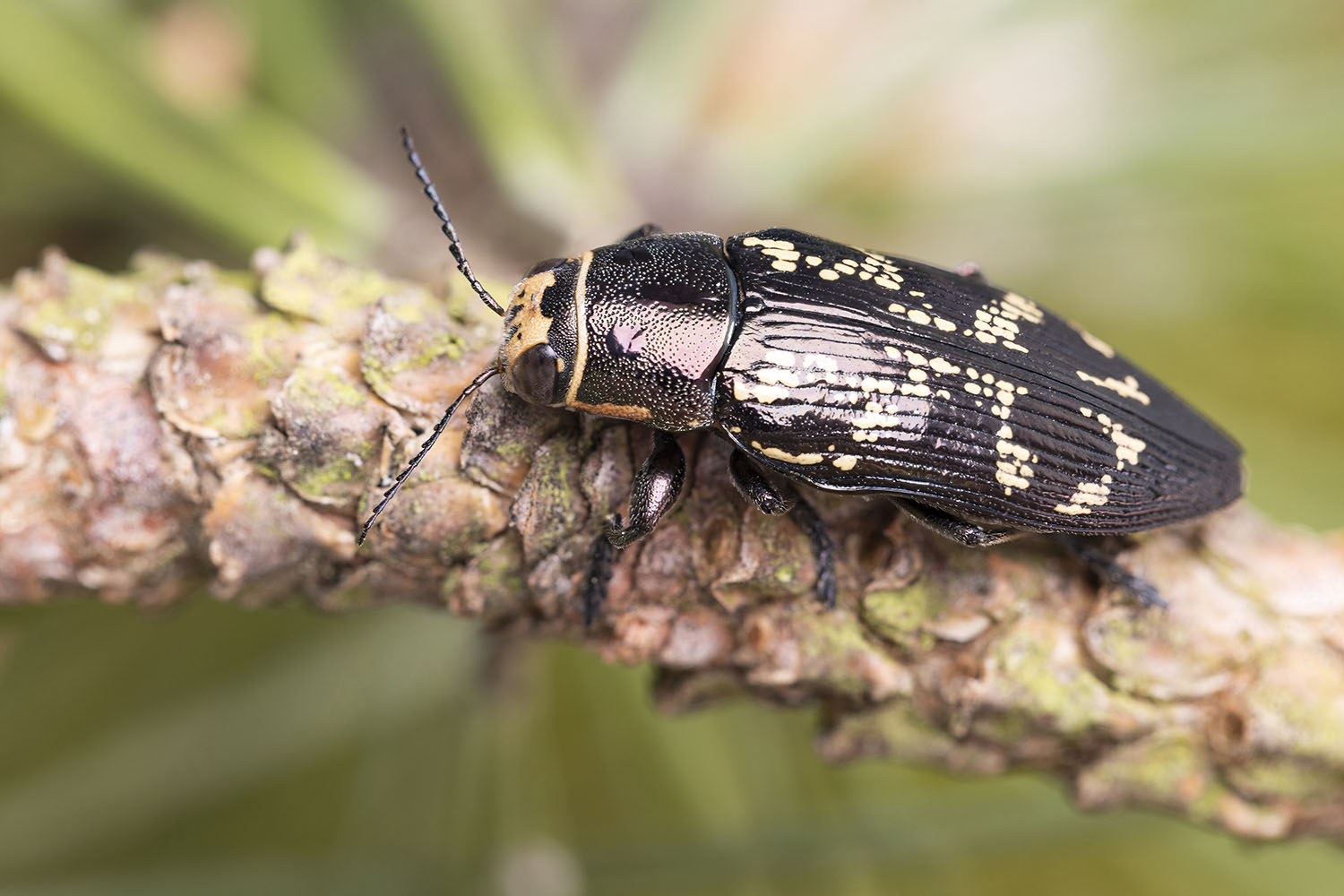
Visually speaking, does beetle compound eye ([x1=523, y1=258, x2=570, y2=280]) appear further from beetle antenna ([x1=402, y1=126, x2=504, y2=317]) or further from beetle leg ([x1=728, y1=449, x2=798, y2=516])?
beetle leg ([x1=728, y1=449, x2=798, y2=516])

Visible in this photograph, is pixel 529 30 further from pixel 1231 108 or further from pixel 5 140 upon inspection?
pixel 1231 108

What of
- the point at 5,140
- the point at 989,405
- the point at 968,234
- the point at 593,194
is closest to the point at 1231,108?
the point at 968,234

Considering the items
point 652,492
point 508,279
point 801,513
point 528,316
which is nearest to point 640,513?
point 652,492

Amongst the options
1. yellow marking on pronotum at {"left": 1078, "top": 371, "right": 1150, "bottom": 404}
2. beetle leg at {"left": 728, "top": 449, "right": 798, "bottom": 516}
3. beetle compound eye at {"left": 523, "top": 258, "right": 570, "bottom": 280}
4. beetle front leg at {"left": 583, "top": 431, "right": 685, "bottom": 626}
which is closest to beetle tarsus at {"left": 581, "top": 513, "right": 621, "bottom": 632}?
beetle front leg at {"left": 583, "top": 431, "right": 685, "bottom": 626}

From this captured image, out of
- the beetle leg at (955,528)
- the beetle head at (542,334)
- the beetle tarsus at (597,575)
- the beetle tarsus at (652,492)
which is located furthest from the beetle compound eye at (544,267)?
the beetle leg at (955,528)

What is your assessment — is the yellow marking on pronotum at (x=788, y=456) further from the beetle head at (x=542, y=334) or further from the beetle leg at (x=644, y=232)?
the beetle leg at (x=644, y=232)
